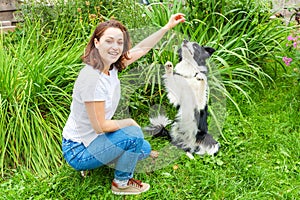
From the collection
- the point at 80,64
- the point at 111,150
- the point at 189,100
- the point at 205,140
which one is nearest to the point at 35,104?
the point at 80,64

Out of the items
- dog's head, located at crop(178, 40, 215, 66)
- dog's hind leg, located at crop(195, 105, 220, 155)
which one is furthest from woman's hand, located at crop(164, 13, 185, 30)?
dog's hind leg, located at crop(195, 105, 220, 155)

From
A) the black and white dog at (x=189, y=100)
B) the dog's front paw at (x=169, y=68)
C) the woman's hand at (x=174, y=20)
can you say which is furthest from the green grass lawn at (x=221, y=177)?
the woman's hand at (x=174, y=20)

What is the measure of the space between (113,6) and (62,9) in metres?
0.57

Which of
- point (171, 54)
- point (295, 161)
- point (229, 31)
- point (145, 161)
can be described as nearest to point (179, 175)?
point (145, 161)

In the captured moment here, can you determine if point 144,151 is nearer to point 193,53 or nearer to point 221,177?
point 221,177

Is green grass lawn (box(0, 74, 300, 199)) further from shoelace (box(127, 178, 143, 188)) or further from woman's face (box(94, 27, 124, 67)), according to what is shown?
woman's face (box(94, 27, 124, 67))

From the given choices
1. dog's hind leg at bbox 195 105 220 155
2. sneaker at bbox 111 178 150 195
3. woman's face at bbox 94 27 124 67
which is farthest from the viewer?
dog's hind leg at bbox 195 105 220 155

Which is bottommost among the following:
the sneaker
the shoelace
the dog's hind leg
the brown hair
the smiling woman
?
the sneaker

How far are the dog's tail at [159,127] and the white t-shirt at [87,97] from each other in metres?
0.66

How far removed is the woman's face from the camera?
2234 mm

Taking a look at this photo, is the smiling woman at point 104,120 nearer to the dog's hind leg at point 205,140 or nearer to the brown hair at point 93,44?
the brown hair at point 93,44

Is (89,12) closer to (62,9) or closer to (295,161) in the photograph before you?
(62,9)

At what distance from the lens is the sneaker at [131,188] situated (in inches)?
103

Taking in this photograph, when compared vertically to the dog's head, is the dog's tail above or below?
below
